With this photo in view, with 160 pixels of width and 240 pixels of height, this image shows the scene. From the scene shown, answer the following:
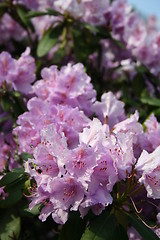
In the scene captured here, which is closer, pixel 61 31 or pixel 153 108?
pixel 153 108

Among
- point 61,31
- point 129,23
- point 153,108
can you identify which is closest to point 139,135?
point 153,108

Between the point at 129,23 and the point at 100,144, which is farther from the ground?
the point at 100,144

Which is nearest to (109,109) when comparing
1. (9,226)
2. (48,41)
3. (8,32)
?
(9,226)

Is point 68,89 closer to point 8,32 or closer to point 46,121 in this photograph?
point 46,121

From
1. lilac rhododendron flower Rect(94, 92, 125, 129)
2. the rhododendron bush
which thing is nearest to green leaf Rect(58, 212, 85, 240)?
the rhododendron bush

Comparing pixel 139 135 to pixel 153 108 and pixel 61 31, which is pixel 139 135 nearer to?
pixel 153 108

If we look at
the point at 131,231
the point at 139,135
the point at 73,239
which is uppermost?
the point at 139,135

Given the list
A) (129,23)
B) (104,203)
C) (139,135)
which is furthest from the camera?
(129,23)
